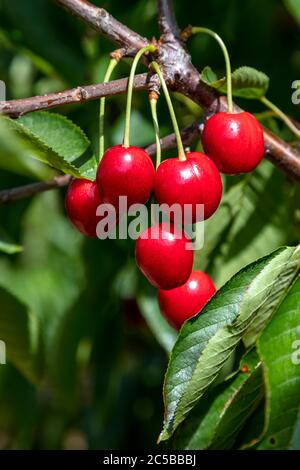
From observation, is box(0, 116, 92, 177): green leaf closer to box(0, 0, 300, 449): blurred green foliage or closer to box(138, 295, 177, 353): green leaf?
box(0, 0, 300, 449): blurred green foliage

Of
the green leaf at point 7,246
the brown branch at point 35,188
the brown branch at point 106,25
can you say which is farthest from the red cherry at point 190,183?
the green leaf at point 7,246

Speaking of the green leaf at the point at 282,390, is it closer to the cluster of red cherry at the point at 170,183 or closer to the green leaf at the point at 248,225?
the cluster of red cherry at the point at 170,183

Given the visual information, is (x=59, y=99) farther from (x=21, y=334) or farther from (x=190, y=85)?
(x=21, y=334)

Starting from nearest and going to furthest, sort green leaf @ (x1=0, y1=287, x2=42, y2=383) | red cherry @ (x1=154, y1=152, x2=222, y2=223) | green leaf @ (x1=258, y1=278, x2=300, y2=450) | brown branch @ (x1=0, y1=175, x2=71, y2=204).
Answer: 1. green leaf @ (x1=258, y1=278, x2=300, y2=450)
2. red cherry @ (x1=154, y1=152, x2=222, y2=223)
3. brown branch @ (x1=0, y1=175, x2=71, y2=204)
4. green leaf @ (x1=0, y1=287, x2=42, y2=383)

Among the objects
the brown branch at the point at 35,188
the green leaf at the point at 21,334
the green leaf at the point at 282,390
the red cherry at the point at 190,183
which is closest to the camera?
the green leaf at the point at 282,390

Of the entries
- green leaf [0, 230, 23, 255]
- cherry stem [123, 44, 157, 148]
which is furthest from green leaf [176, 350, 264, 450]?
green leaf [0, 230, 23, 255]
